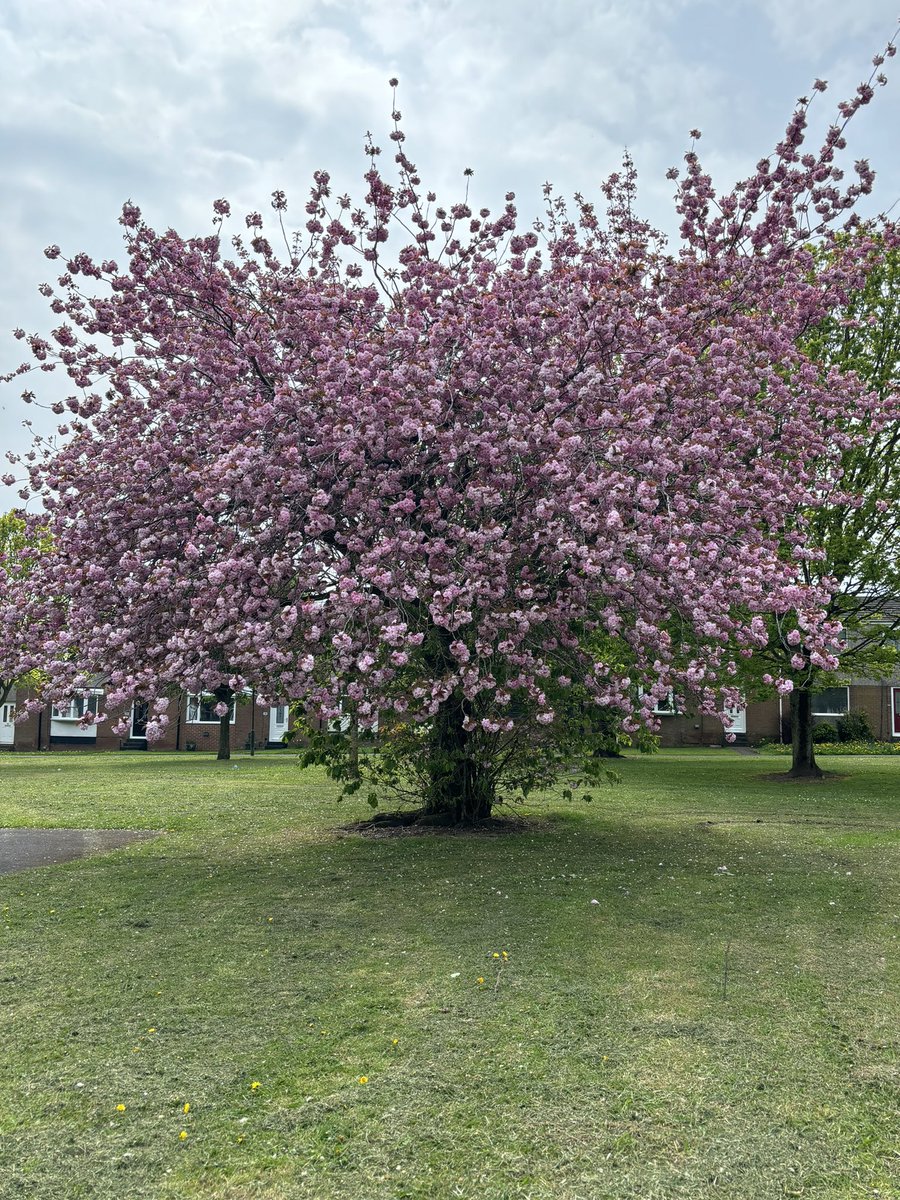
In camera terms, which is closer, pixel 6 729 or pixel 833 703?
pixel 833 703

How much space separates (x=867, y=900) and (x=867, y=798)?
1223 cm

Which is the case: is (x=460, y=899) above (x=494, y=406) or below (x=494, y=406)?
below

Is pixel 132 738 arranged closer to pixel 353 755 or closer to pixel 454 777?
pixel 454 777

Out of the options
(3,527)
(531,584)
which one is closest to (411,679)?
(531,584)

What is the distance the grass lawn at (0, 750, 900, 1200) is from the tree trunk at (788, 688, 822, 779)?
50.9 feet

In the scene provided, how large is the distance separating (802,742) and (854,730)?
2288 cm

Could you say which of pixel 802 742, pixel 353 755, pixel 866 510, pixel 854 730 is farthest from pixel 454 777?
pixel 854 730

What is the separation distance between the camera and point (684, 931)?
333 inches

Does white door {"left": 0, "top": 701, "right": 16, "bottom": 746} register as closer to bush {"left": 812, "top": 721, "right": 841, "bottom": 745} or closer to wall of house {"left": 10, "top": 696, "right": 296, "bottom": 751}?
wall of house {"left": 10, "top": 696, "right": 296, "bottom": 751}

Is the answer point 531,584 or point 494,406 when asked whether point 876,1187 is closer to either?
point 531,584

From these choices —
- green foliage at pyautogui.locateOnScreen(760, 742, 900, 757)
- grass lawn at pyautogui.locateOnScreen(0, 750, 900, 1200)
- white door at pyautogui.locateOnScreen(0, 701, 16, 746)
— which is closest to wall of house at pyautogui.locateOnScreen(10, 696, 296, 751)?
white door at pyautogui.locateOnScreen(0, 701, 16, 746)

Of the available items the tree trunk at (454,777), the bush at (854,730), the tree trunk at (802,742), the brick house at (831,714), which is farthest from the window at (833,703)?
the tree trunk at (454,777)

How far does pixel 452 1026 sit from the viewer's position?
240 inches

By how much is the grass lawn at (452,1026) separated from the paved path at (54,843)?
58 centimetres
